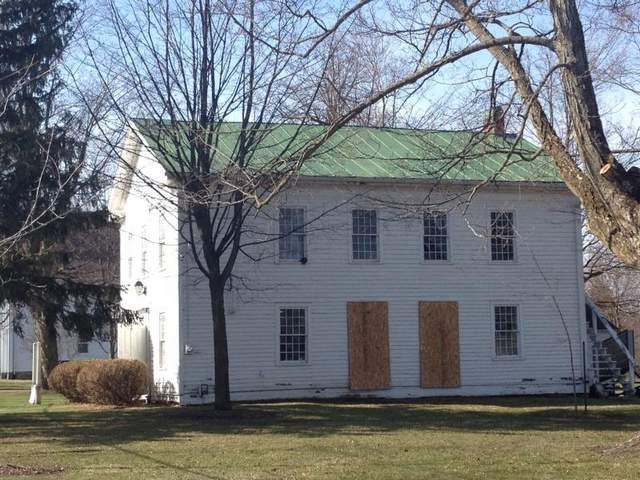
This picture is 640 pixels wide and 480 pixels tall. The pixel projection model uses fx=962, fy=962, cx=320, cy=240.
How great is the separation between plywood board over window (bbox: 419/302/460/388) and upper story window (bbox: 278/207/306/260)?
371 centimetres

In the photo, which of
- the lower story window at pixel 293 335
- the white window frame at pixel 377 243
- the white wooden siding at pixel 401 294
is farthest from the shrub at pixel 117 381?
the white window frame at pixel 377 243

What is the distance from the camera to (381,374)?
84.8 ft

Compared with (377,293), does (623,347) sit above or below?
below

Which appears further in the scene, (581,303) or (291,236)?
(581,303)

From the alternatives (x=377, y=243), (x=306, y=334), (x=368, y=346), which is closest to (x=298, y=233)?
(x=377, y=243)

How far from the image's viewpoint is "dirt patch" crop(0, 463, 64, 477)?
12773mm

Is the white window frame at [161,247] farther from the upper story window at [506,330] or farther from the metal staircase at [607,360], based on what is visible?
the metal staircase at [607,360]

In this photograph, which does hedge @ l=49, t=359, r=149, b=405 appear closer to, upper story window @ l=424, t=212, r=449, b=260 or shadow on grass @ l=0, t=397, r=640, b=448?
shadow on grass @ l=0, t=397, r=640, b=448

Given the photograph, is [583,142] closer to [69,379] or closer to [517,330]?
[517,330]

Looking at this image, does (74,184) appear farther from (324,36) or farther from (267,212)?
(324,36)

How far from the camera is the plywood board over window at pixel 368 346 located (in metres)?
25.7

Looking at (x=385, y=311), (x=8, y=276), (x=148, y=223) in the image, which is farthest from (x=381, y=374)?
(x=8, y=276)

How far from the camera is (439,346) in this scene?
86.4 feet

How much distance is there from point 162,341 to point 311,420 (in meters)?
7.35
